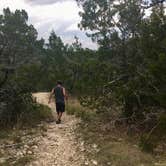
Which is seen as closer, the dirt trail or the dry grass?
the dry grass

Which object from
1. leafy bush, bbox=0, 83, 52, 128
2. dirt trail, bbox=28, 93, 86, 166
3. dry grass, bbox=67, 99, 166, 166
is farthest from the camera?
leafy bush, bbox=0, 83, 52, 128

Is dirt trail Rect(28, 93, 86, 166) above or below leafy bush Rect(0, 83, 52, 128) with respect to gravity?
below

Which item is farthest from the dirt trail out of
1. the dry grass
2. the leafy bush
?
the leafy bush

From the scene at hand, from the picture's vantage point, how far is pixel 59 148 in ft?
33.4

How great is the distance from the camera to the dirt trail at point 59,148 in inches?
363

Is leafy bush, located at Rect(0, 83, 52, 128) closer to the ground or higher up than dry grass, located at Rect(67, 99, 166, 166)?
higher up

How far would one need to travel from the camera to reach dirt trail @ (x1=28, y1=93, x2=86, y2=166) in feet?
30.2

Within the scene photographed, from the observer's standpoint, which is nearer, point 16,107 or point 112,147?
point 112,147

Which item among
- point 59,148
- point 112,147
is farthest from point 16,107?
point 112,147

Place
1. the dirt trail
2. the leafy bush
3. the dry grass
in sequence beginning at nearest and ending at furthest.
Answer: the dry grass → the dirt trail → the leafy bush

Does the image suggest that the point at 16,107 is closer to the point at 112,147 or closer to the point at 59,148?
the point at 59,148

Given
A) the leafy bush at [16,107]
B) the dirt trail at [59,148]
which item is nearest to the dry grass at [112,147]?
the dirt trail at [59,148]

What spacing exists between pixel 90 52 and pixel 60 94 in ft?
27.7

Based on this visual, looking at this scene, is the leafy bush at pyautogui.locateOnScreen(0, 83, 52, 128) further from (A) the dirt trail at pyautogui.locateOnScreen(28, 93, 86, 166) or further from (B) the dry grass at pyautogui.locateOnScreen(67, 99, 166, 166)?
(B) the dry grass at pyautogui.locateOnScreen(67, 99, 166, 166)
